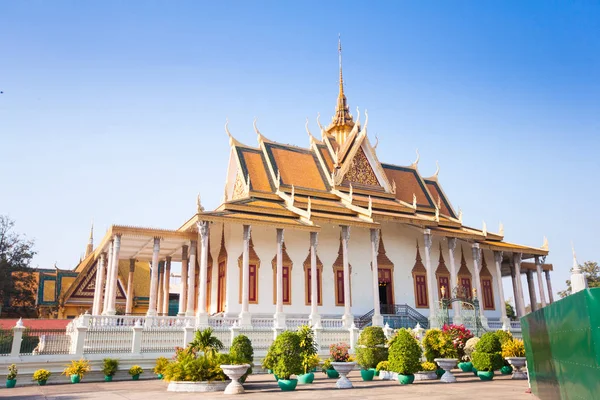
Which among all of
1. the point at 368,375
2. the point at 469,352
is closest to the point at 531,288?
the point at 469,352

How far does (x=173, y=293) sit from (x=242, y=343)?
31.7m

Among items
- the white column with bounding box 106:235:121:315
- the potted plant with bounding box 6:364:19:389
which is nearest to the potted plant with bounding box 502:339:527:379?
the potted plant with bounding box 6:364:19:389

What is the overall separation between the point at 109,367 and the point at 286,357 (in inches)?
230

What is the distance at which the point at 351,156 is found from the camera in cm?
2684

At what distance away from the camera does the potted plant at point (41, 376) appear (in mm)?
12859

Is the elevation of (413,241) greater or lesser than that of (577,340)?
greater

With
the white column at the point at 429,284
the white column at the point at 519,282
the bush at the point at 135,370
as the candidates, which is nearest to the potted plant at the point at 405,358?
the bush at the point at 135,370

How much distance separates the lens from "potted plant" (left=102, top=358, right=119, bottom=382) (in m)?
13.9

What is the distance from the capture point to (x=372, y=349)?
1345 cm

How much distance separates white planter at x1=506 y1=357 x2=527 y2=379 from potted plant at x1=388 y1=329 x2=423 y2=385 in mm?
2514

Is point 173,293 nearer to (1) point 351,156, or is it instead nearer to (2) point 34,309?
(2) point 34,309

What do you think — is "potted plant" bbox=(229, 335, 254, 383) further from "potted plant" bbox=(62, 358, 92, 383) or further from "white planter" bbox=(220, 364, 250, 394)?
"potted plant" bbox=(62, 358, 92, 383)

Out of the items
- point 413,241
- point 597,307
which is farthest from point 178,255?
point 597,307

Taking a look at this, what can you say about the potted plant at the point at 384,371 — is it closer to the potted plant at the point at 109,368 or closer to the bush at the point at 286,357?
the bush at the point at 286,357
